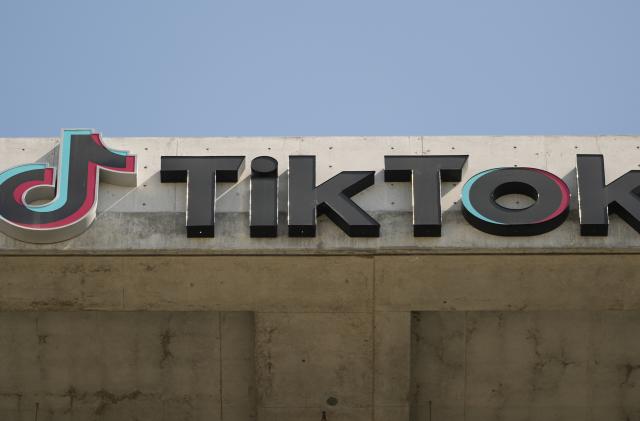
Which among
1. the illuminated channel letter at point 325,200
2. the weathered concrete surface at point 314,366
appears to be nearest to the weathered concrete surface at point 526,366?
the weathered concrete surface at point 314,366

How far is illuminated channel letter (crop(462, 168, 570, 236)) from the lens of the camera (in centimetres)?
1838

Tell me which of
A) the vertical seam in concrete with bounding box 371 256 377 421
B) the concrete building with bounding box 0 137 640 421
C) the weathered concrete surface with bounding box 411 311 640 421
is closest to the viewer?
the concrete building with bounding box 0 137 640 421

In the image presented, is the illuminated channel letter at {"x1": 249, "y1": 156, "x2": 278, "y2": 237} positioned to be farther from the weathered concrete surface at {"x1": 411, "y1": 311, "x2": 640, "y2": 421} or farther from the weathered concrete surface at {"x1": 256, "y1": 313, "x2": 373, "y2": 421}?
the weathered concrete surface at {"x1": 411, "y1": 311, "x2": 640, "y2": 421}

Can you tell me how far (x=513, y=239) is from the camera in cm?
1847

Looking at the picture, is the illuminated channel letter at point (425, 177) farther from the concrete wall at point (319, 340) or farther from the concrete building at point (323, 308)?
the concrete wall at point (319, 340)

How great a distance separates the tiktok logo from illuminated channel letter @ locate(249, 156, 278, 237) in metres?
1.92

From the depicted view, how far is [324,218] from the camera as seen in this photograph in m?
18.8

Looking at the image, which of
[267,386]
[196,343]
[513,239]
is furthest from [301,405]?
[513,239]

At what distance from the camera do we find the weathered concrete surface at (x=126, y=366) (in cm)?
2045

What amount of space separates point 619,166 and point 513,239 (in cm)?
234

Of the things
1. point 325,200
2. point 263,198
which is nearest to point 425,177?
point 325,200

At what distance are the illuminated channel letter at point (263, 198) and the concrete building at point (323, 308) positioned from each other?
218 mm

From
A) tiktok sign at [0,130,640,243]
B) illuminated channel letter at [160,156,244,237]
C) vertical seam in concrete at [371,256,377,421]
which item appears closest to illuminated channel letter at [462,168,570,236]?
tiktok sign at [0,130,640,243]

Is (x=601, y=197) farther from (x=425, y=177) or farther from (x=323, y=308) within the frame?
(x=323, y=308)
